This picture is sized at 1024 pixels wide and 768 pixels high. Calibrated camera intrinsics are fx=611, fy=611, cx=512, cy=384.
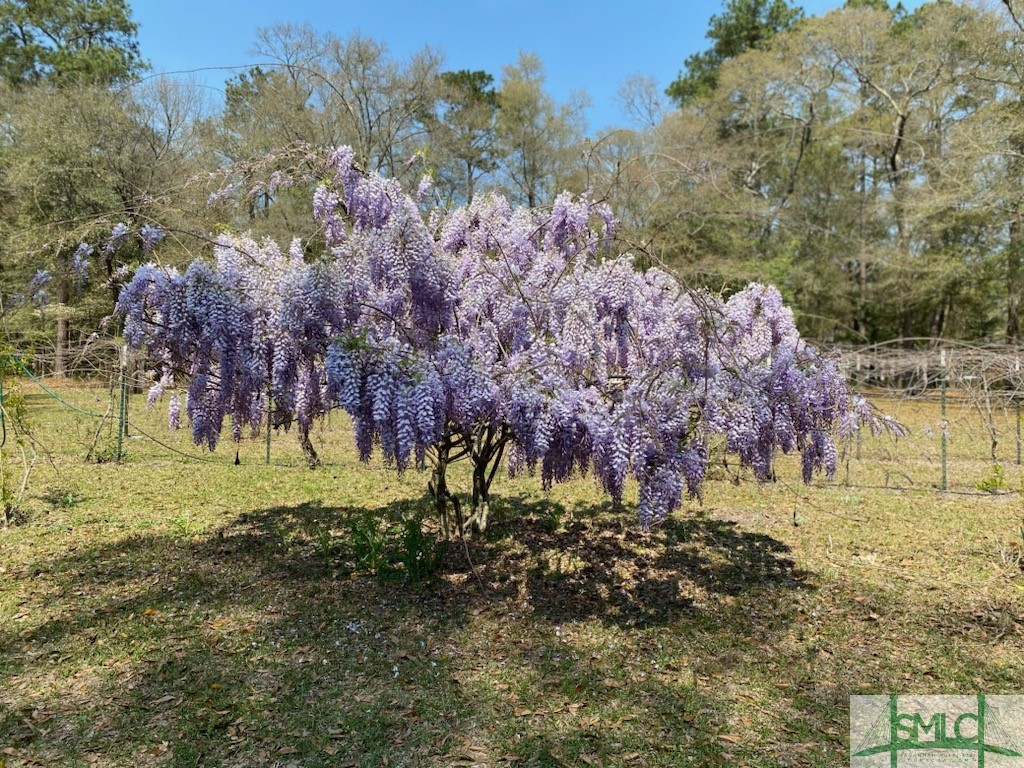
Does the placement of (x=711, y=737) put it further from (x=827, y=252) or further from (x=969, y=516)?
(x=827, y=252)

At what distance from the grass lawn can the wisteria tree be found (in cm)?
106

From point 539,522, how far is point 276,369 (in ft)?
11.7

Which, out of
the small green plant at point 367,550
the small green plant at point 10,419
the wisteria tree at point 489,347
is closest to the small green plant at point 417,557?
the small green plant at point 367,550

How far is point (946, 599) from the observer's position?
4.82 meters

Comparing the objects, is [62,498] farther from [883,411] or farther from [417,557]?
[883,411]

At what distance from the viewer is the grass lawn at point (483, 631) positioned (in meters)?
3.08

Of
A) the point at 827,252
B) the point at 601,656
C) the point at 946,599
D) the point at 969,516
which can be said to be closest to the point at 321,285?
the point at 601,656

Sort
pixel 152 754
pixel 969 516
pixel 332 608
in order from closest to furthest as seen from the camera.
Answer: pixel 152 754 → pixel 332 608 → pixel 969 516

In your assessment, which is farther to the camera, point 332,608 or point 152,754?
point 332,608

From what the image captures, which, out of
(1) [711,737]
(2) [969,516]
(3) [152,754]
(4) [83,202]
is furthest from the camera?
(4) [83,202]

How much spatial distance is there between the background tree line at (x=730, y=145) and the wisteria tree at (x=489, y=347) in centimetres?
1117

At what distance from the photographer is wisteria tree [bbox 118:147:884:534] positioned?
3699mm

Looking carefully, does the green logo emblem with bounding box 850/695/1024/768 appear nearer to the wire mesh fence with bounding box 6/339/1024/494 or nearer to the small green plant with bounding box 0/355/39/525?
the wire mesh fence with bounding box 6/339/1024/494

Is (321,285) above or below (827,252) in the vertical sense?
below
